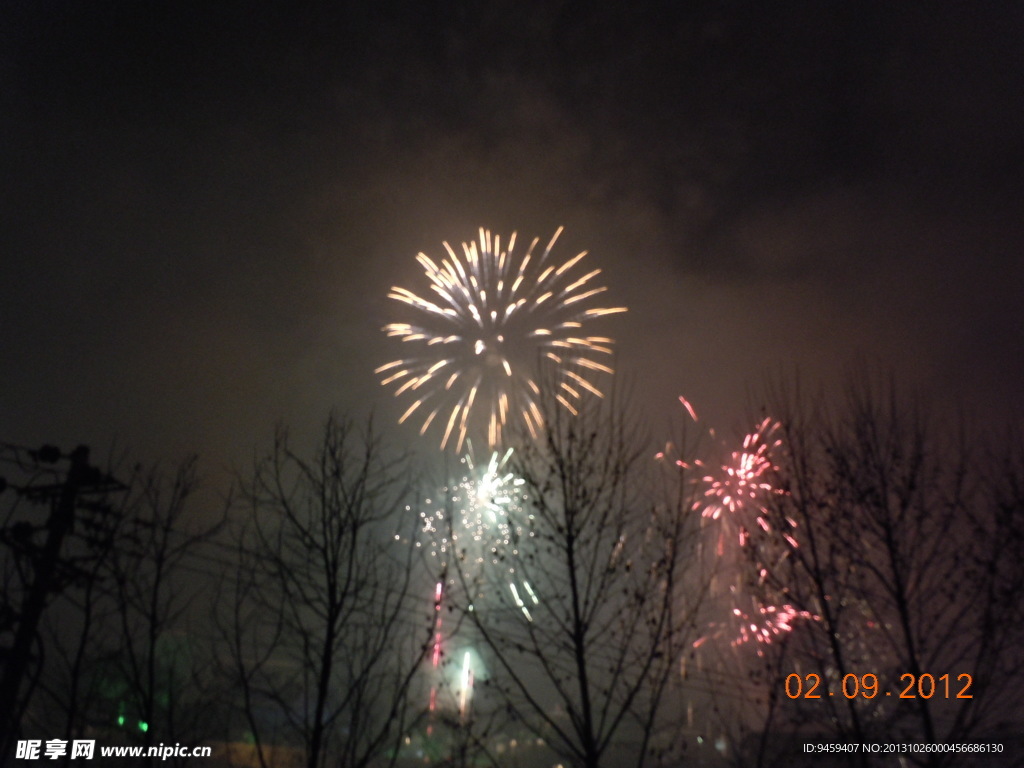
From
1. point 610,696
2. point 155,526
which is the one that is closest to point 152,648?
point 155,526

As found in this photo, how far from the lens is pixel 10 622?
36.9 feet

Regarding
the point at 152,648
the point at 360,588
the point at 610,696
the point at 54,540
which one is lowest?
the point at 610,696

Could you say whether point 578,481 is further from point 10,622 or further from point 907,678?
point 10,622

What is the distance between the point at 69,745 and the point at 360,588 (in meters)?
5.91

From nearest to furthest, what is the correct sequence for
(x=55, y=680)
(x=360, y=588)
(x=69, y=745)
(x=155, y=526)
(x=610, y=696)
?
(x=610, y=696) → (x=360, y=588) → (x=69, y=745) → (x=155, y=526) → (x=55, y=680)

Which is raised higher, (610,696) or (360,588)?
(360,588)

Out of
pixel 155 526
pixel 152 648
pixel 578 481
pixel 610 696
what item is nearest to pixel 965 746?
pixel 610 696

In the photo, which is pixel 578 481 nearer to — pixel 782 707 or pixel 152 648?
pixel 782 707

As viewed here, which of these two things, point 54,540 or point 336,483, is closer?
point 336,483

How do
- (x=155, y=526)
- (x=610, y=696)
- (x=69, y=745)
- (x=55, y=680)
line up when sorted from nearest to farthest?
(x=610, y=696) < (x=69, y=745) < (x=155, y=526) < (x=55, y=680)

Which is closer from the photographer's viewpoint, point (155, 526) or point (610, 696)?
point (610, 696)

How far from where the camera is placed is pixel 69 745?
1097 cm

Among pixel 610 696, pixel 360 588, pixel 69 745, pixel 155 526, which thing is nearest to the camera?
pixel 610 696

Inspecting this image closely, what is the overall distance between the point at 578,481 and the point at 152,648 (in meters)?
6.30
